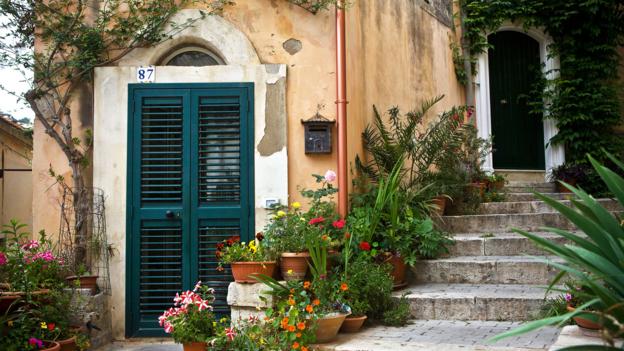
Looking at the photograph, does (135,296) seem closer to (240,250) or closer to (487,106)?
(240,250)

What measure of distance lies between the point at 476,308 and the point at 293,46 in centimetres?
289

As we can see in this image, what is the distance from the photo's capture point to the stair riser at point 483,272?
18.4 feet

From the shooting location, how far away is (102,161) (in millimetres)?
5953

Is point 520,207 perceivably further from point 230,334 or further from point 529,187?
point 230,334

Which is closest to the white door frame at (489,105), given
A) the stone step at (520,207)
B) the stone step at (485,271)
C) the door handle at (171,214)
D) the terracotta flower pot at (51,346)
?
the stone step at (520,207)

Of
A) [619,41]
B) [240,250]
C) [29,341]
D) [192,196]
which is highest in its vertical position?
[619,41]

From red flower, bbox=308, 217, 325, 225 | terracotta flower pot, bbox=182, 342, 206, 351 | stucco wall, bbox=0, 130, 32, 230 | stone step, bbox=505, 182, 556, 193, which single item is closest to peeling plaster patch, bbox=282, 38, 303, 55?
red flower, bbox=308, 217, 325, 225

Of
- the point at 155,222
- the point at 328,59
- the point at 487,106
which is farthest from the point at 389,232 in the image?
the point at 487,106

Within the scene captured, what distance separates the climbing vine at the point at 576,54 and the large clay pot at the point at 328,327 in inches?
225

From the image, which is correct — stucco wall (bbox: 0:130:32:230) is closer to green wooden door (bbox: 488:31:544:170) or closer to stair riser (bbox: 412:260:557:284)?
green wooden door (bbox: 488:31:544:170)

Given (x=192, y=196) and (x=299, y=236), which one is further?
(x=192, y=196)

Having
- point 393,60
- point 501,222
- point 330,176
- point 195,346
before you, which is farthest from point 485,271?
point 393,60

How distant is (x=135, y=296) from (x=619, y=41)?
809 centimetres

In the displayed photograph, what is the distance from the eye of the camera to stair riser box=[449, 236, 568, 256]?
20.1ft
